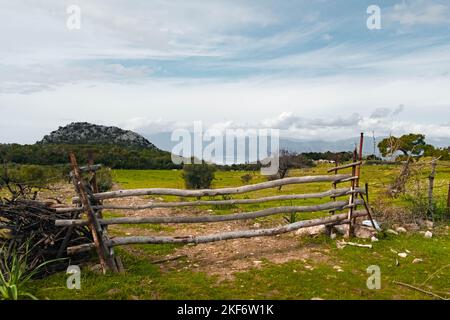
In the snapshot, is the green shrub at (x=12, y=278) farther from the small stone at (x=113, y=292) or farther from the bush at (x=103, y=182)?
the bush at (x=103, y=182)

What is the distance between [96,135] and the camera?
80.9 metres

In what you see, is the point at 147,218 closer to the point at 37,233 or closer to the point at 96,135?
the point at 37,233

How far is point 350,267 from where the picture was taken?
19.4ft

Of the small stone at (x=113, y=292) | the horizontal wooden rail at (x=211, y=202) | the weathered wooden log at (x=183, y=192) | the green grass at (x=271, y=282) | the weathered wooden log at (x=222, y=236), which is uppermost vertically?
the weathered wooden log at (x=183, y=192)

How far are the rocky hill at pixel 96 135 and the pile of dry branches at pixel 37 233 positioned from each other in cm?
7096

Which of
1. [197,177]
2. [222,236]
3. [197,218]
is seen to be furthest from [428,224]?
[197,177]

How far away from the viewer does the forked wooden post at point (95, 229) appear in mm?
5266

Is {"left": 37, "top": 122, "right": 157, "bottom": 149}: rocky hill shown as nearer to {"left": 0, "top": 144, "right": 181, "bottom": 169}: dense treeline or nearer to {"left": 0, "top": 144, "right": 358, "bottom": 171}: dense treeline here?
{"left": 0, "top": 144, "right": 358, "bottom": 171}: dense treeline

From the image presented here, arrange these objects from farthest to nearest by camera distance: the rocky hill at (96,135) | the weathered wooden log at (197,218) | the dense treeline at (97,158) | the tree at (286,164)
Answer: the rocky hill at (96,135), the dense treeline at (97,158), the tree at (286,164), the weathered wooden log at (197,218)

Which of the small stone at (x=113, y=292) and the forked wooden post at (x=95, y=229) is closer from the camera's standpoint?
the small stone at (x=113, y=292)

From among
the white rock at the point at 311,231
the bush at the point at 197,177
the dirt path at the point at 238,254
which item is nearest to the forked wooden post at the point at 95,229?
the dirt path at the point at 238,254

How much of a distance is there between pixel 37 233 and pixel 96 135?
262 feet

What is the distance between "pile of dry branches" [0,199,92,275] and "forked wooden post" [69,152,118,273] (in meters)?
0.47
